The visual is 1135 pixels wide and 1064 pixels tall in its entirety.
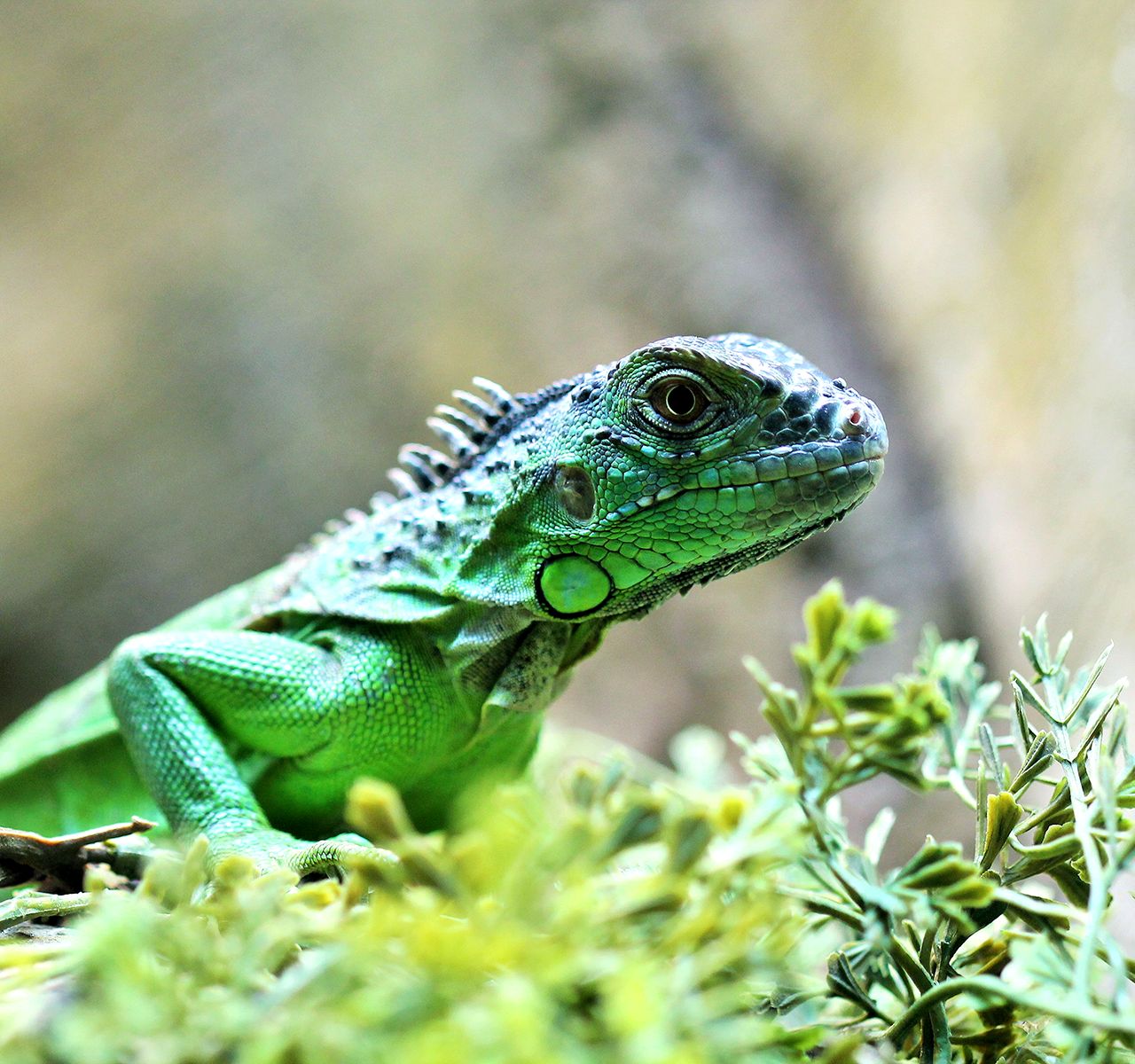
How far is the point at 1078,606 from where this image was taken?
790 cm

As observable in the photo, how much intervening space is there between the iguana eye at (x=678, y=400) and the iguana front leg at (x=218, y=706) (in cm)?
130

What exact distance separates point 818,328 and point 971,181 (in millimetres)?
1875

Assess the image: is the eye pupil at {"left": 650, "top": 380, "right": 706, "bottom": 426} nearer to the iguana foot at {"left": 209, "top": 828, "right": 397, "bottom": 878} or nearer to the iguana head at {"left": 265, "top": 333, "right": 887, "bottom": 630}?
the iguana head at {"left": 265, "top": 333, "right": 887, "bottom": 630}

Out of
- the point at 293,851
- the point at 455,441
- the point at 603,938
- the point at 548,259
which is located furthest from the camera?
the point at 548,259

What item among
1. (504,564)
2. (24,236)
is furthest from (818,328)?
(24,236)

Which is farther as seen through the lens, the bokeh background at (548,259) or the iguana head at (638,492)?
the bokeh background at (548,259)

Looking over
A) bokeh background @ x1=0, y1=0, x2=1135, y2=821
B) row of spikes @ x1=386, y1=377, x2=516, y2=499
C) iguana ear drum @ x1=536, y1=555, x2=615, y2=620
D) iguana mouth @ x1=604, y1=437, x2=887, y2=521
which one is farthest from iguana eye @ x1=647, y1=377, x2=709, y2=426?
bokeh background @ x1=0, y1=0, x2=1135, y2=821

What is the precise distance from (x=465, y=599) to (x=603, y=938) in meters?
1.84

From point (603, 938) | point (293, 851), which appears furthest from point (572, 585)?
point (603, 938)

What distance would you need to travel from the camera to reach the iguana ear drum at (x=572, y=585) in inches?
119

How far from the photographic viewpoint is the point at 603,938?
4.93 feet

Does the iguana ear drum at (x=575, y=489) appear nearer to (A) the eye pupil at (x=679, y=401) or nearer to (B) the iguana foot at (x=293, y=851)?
(A) the eye pupil at (x=679, y=401)

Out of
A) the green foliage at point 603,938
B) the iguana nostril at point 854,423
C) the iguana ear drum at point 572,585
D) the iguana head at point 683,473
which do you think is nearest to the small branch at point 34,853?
the green foliage at point 603,938

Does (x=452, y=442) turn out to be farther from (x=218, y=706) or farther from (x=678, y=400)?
(x=218, y=706)
